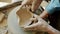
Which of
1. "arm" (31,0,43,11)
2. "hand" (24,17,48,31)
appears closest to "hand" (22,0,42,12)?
"arm" (31,0,43,11)

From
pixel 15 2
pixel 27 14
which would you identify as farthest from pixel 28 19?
pixel 15 2

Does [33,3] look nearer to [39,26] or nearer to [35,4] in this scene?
[35,4]

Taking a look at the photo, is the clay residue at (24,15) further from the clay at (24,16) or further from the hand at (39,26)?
the hand at (39,26)

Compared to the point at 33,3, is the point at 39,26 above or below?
below

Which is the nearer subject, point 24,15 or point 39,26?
point 39,26

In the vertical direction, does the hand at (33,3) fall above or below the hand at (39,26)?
above

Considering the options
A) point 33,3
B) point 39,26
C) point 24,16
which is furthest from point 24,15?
point 39,26

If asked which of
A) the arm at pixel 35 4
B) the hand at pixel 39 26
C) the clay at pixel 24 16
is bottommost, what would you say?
the hand at pixel 39 26

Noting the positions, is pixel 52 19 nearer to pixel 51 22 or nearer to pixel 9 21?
pixel 51 22

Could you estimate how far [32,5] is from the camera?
153 cm

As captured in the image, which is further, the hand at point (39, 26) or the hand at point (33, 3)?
the hand at point (33, 3)

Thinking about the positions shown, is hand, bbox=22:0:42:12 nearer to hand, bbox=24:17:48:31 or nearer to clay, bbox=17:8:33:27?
clay, bbox=17:8:33:27

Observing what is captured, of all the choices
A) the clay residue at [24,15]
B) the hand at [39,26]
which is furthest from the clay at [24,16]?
the hand at [39,26]

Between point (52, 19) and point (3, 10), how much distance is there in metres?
0.67
